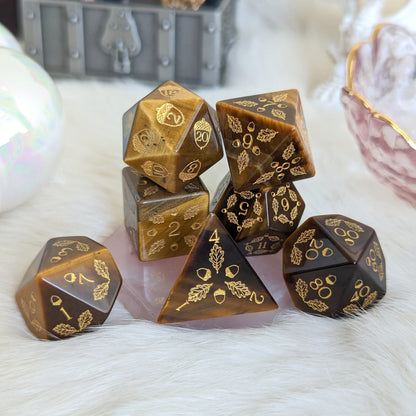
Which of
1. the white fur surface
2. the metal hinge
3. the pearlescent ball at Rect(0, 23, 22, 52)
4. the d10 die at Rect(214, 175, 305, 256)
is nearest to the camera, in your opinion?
the white fur surface

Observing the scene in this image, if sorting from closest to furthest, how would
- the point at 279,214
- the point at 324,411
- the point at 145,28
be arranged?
1. the point at 324,411
2. the point at 279,214
3. the point at 145,28

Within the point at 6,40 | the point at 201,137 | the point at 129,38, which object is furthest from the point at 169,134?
the point at 129,38

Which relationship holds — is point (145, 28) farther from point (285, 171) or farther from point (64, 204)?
point (285, 171)

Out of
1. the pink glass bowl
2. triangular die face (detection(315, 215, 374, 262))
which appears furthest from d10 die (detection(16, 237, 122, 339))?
the pink glass bowl

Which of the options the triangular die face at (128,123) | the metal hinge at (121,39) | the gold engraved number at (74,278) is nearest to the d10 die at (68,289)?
the gold engraved number at (74,278)

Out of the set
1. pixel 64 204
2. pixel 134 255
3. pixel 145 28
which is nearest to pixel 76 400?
pixel 134 255

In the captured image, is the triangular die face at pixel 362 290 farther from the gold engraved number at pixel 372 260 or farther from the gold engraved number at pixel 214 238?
the gold engraved number at pixel 214 238

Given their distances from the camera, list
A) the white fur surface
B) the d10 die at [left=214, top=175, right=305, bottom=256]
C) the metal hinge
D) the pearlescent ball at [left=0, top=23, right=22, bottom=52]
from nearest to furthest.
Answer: the white fur surface < the d10 die at [left=214, top=175, right=305, bottom=256] < the pearlescent ball at [left=0, top=23, right=22, bottom=52] < the metal hinge

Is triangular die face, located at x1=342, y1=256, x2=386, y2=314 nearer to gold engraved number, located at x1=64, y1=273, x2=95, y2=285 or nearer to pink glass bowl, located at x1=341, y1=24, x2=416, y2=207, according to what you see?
pink glass bowl, located at x1=341, y1=24, x2=416, y2=207
